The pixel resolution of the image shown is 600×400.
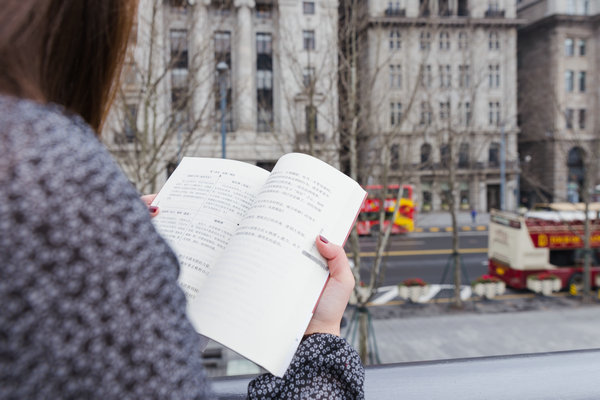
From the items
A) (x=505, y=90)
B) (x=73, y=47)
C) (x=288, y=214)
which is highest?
(x=505, y=90)

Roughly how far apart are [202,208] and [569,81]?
45.7m

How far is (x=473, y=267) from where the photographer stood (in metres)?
17.9

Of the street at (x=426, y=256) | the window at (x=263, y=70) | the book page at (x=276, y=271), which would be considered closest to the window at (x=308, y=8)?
the street at (x=426, y=256)

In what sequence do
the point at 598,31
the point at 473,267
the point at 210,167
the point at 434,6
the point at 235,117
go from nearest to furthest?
the point at 210,167 < the point at 434,6 < the point at 473,267 < the point at 235,117 < the point at 598,31

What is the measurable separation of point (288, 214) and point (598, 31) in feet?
155

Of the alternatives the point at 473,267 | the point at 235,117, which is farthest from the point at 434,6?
the point at 235,117

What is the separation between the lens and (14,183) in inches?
20.2

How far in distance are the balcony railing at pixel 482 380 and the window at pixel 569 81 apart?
45015 millimetres

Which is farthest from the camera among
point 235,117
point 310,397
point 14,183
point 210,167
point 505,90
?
point 505,90

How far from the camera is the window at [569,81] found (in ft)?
131

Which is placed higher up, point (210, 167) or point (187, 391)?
point (210, 167)

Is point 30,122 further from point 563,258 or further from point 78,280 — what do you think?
point 563,258

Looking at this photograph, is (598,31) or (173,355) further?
(598,31)

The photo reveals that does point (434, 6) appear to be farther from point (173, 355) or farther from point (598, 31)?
point (598, 31)
